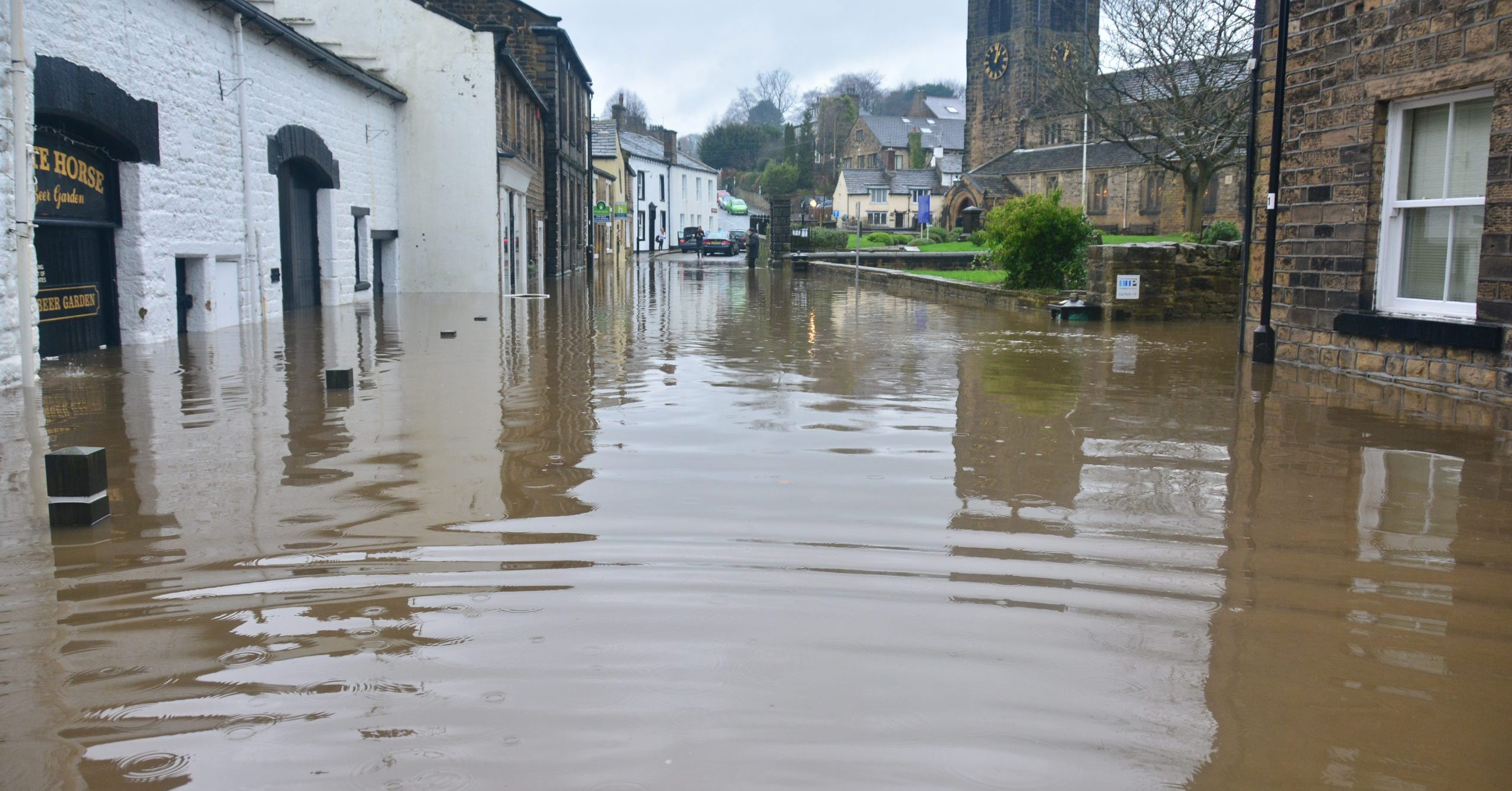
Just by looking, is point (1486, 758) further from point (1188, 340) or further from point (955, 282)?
point (955, 282)

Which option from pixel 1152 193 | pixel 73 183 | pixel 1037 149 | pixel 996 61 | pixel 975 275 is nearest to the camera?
pixel 73 183

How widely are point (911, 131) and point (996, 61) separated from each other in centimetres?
→ 2887

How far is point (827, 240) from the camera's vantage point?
5247 centimetres

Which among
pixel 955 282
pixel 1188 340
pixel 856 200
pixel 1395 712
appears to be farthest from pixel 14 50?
pixel 856 200

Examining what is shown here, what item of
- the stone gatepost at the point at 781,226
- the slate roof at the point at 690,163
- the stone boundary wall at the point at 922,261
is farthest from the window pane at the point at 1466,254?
the slate roof at the point at 690,163

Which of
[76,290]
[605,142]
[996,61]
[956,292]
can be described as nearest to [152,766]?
[76,290]

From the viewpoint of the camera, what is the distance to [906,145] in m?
104

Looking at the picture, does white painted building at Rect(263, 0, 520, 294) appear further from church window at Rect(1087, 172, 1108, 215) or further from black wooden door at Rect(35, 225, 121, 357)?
church window at Rect(1087, 172, 1108, 215)

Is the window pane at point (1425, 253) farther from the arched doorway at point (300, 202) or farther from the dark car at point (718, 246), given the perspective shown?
the dark car at point (718, 246)

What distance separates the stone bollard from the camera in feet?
16.3

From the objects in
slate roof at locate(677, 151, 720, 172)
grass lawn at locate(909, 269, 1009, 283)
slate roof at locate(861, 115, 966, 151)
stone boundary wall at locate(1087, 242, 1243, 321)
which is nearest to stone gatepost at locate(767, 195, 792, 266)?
grass lawn at locate(909, 269, 1009, 283)

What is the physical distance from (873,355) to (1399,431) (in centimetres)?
586

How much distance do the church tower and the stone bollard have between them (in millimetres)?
67392

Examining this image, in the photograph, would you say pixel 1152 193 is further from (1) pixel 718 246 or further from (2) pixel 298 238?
(2) pixel 298 238
